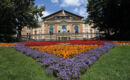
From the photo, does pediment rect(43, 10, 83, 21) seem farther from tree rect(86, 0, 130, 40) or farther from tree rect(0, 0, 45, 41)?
tree rect(86, 0, 130, 40)

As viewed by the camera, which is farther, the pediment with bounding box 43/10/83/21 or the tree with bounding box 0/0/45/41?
the pediment with bounding box 43/10/83/21

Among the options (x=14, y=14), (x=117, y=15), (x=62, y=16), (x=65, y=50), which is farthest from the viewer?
(x=62, y=16)

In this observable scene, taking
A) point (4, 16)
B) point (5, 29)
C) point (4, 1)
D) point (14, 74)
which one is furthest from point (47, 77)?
point (5, 29)

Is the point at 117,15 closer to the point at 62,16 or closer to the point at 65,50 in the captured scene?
the point at 65,50

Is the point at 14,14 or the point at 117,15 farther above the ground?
the point at 14,14

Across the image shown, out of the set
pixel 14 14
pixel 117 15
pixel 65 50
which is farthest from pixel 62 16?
pixel 65 50

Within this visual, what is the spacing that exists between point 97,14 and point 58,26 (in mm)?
15235

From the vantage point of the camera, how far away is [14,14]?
1983cm

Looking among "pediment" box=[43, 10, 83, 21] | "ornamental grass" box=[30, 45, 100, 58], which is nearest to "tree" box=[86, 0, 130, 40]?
"ornamental grass" box=[30, 45, 100, 58]

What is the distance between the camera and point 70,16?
37.9 m

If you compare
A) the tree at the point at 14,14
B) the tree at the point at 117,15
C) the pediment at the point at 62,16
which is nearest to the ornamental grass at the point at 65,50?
the tree at the point at 14,14

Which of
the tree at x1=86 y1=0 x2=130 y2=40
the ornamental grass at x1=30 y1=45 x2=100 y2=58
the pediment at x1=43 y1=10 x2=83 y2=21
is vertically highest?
the pediment at x1=43 y1=10 x2=83 y2=21

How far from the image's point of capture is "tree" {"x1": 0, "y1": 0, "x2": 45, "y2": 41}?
16.4 m

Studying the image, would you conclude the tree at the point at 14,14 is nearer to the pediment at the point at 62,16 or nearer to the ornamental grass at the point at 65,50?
the ornamental grass at the point at 65,50
